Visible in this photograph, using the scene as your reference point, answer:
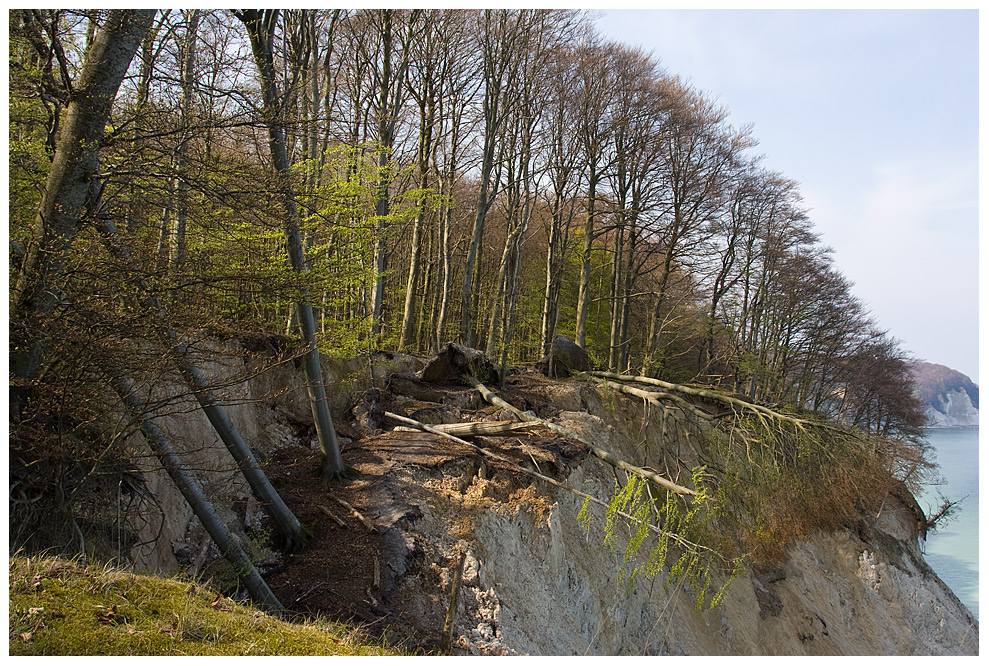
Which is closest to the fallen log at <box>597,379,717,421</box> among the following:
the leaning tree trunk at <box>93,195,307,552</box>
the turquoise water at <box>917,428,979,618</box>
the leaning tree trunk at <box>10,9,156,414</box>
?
the leaning tree trunk at <box>93,195,307,552</box>

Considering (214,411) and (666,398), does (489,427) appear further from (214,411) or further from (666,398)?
(214,411)

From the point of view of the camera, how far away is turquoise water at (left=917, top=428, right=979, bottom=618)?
25016 mm

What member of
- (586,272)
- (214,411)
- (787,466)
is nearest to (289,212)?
(214,411)

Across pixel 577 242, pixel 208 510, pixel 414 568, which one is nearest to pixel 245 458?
pixel 208 510

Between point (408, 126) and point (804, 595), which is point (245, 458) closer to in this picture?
point (804, 595)

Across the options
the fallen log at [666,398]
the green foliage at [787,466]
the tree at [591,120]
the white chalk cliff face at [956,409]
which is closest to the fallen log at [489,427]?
the green foliage at [787,466]

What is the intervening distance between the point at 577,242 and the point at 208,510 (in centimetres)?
2184

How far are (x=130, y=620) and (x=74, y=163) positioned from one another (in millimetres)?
3407

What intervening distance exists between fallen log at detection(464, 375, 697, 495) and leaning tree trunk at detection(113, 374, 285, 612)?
420 centimetres

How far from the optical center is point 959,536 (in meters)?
34.9

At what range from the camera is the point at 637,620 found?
908cm

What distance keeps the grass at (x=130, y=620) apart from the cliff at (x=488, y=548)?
3.41 ft

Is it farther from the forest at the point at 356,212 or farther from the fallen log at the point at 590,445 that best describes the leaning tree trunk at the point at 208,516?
the fallen log at the point at 590,445

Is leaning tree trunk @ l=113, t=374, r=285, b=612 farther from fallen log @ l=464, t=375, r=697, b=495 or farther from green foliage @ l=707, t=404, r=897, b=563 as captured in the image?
green foliage @ l=707, t=404, r=897, b=563
